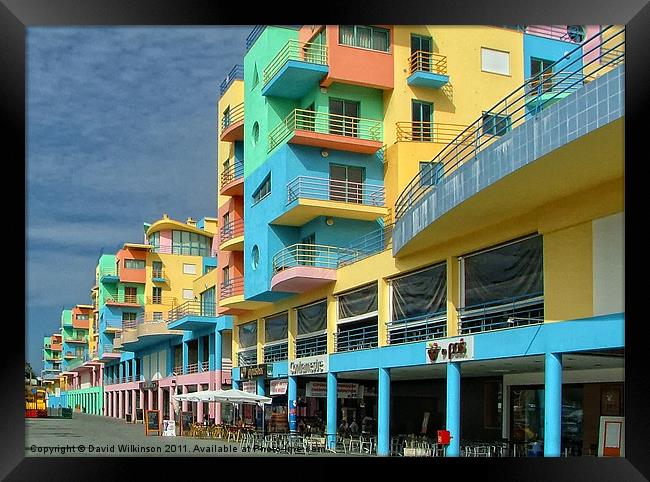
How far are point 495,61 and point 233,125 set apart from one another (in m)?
11.9

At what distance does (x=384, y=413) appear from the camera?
25.9 metres

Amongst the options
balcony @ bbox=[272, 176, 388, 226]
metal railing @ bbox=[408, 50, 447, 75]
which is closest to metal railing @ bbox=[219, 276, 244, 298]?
balcony @ bbox=[272, 176, 388, 226]

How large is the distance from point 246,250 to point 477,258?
50.8 feet

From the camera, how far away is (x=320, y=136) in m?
31.3

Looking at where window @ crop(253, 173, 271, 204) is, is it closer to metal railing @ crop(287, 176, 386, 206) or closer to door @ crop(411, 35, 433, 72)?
metal railing @ crop(287, 176, 386, 206)

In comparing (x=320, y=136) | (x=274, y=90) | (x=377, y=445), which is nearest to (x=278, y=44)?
(x=274, y=90)

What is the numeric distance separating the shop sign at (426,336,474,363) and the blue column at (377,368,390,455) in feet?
9.57

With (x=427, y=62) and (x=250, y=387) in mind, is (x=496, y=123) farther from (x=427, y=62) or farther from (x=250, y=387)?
(x=250, y=387)

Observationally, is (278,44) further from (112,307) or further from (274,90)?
(112,307)

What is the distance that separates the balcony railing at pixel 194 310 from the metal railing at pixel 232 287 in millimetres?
5358

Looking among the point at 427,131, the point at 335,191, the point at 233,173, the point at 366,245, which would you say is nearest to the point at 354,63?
the point at 427,131

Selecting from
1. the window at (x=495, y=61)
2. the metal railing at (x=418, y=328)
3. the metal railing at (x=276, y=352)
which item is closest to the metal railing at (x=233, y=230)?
the metal railing at (x=276, y=352)

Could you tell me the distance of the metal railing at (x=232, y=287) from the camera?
38237mm

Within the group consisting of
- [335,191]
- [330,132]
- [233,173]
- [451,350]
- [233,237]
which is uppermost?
[330,132]
